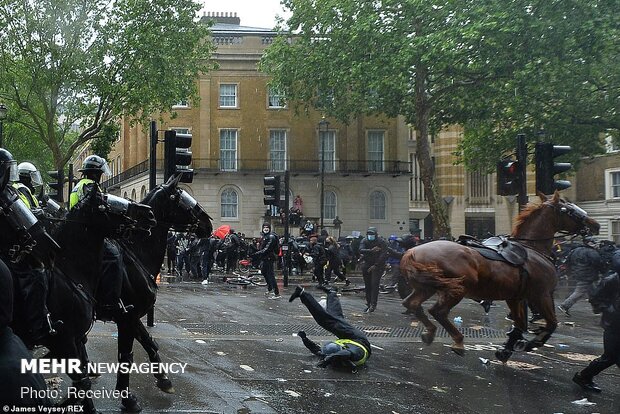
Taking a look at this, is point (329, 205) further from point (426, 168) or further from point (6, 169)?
point (6, 169)

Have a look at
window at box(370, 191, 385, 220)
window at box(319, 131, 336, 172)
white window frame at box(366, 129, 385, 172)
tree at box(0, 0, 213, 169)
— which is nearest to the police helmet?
tree at box(0, 0, 213, 169)

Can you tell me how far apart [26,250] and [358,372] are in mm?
4952

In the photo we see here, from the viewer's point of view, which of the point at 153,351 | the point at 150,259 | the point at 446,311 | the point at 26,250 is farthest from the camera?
the point at 446,311

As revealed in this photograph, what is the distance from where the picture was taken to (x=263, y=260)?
64.5 ft

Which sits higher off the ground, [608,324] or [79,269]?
[79,269]

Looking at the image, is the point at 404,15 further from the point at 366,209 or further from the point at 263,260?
the point at 366,209

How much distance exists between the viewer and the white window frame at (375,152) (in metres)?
48.9

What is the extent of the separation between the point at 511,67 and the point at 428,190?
658cm

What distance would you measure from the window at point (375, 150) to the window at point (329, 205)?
3.29 metres

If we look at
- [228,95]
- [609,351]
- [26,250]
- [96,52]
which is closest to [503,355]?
[609,351]

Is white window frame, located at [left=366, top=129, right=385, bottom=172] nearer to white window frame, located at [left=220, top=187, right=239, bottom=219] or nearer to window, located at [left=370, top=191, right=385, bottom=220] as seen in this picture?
window, located at [left=370, top=191, right=385, bottom=220]

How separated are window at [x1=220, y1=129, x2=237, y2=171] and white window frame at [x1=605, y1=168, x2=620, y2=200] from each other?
23.7 m

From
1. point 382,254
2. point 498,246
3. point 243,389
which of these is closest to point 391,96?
point 382,254

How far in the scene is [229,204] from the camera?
4750cm
